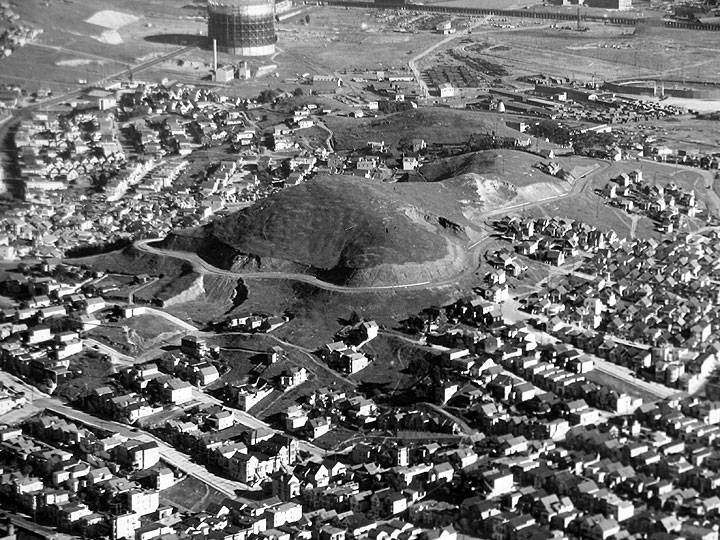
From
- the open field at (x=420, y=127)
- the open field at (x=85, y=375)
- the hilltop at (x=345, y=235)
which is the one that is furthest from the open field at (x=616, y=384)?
the open field at (x=420, y=127)

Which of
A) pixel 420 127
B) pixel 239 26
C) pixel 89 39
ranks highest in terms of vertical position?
pixel 89 39

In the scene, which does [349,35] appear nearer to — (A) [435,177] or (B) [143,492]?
(A) [435,177]

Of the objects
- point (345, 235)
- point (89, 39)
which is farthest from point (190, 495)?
point (89, 39)

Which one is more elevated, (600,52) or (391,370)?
(391,370)

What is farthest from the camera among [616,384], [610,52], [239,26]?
[610,52]

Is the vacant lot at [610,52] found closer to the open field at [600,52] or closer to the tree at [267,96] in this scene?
the open field at [600,52]

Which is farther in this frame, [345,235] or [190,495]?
[345,235]

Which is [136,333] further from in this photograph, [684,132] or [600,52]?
[600,52]
